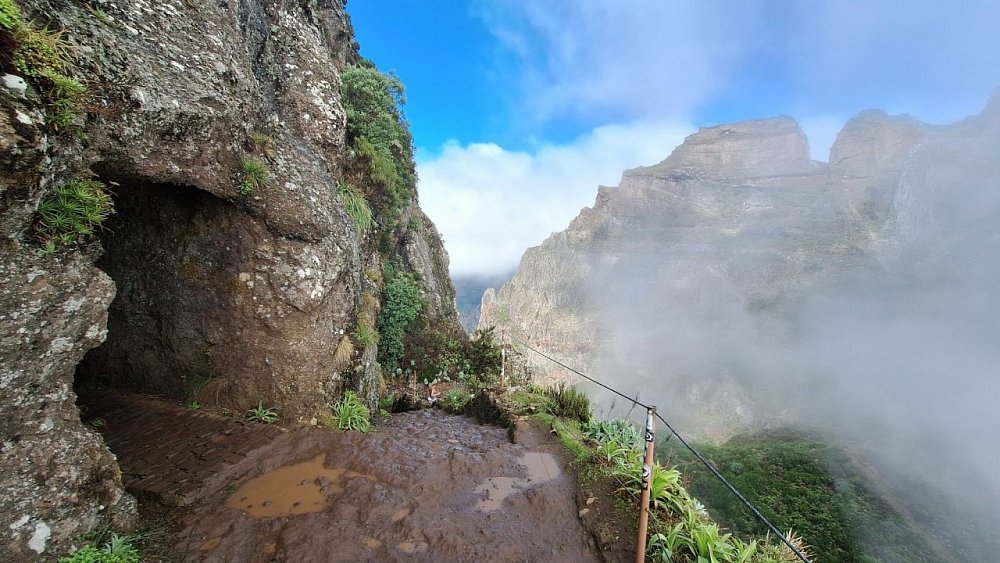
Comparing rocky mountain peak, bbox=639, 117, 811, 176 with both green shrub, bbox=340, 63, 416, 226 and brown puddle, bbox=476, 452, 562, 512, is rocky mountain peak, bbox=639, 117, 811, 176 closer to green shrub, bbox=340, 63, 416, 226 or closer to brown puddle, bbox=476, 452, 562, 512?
green shrub, bbox=340, 63, 416, 226

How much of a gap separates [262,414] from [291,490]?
189cm

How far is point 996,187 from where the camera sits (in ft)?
361

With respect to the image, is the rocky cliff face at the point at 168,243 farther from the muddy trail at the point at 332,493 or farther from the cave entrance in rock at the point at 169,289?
the muddy trail at the point at 332,493

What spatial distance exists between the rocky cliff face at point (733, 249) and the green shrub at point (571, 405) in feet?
252

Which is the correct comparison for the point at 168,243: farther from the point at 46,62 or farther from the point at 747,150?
the point at 747,150

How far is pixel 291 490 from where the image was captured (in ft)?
16.2

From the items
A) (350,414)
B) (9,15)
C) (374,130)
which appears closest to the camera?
(9,15)

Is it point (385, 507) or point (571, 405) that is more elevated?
point (571, 405)

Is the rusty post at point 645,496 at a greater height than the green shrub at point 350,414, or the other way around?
the rusty post at point 645,496

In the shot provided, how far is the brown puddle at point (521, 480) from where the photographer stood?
17.3 ft

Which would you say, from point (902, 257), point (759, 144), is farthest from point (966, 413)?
point (759, 144)

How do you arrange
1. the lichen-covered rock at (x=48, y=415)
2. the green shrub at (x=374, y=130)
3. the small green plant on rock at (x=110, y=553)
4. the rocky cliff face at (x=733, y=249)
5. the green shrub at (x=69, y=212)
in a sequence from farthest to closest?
1. the rocky cliff face at (x=733, y=249)
2. the green shrub at (x=374, y=130)
3. the green shrub at (x=69, y=212)
4. the small green plant on rock at (x=110, y=553)
5. the lichen-covered rock at (x=48, y=415)

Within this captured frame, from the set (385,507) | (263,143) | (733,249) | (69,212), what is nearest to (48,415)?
(69,212)

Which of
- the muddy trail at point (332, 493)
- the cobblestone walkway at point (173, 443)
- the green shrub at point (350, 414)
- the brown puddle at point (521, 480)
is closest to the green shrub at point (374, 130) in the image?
the green shrub at point (350, 414)
